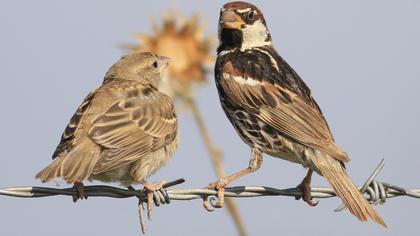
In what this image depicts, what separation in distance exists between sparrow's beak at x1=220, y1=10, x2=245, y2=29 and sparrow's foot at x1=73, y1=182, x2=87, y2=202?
8.86 feet

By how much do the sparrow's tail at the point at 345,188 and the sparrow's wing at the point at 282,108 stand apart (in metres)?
0.10

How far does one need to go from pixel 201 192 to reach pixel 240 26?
2.61 meters

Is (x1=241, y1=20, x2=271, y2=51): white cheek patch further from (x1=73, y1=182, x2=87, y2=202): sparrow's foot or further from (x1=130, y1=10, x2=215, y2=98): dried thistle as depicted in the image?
(x1=73, y1=182, x2=87, y2=202): sparrow's foot

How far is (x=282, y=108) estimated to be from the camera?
7.11 metres

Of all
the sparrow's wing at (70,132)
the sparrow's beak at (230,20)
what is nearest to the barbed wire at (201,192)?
the sparrow's wing at (70,132)

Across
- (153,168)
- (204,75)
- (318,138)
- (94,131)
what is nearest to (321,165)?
(318,138)

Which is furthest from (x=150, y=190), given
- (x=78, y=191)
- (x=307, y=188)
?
(x=307, y=188)

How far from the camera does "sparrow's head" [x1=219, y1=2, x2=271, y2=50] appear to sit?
8.05 m

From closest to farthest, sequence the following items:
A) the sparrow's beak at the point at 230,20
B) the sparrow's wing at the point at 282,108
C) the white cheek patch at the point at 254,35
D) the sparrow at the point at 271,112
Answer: the sparrow at the point at 271,112
the sparrow's wing at the point at 282,108
the sparrow's beak at the point at 230,20
the white cheek patch at the point at 254,35

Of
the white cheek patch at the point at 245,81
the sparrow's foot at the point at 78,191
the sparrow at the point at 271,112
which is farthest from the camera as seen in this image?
the white cheek patch at the point at 245,81

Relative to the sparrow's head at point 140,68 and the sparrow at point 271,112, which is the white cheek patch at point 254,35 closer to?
the sparrow at point 271,112

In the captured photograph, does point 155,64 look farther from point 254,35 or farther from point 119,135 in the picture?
point 119,135

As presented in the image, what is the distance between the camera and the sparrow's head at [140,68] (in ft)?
24.9

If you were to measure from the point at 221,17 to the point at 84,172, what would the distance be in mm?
2761
